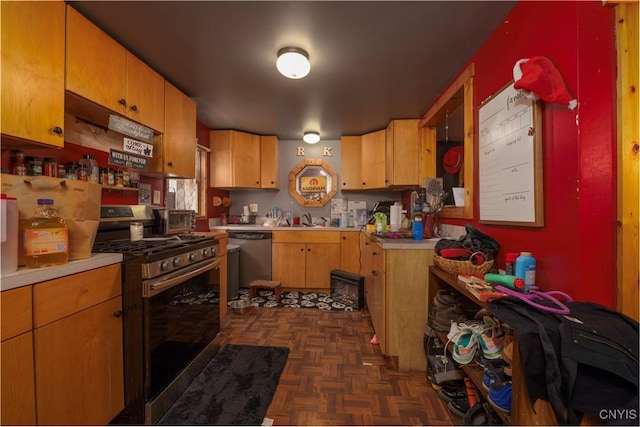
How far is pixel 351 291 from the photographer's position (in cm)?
294

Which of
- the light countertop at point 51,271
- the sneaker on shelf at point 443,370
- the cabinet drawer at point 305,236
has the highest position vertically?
the light countertop at point 51,271

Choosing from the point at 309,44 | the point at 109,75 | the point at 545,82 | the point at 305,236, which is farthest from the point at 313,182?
the point at 545,82

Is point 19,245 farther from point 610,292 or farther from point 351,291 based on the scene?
point 351,291

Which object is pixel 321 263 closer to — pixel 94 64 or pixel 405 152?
pixel 405 152

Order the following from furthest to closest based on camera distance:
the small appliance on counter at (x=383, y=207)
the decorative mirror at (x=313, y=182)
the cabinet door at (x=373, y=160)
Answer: the decorative mirror at (x=313, y=182) → the small appliance on counter at (x=383, y=207) → the cabinet door at (x=373, y=160)

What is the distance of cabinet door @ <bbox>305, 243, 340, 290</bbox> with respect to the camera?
10.7 feet

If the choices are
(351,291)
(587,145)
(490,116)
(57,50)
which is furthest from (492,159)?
(57,50)

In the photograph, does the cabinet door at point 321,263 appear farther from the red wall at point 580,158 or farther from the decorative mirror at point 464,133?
the red wall at point 580,158

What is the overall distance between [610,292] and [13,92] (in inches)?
100

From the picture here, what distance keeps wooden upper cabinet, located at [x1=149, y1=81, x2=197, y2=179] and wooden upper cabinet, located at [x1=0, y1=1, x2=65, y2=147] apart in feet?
2.40

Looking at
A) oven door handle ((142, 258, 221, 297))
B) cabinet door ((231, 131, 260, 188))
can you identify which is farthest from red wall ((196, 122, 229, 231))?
oven door handle ((142, 258, 221, 297))

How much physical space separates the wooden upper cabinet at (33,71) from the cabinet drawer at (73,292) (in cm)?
69

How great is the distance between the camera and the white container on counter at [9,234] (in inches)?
33.8

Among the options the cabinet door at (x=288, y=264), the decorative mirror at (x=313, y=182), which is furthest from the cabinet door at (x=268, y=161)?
the cabinet door at (x=288, y=264)
